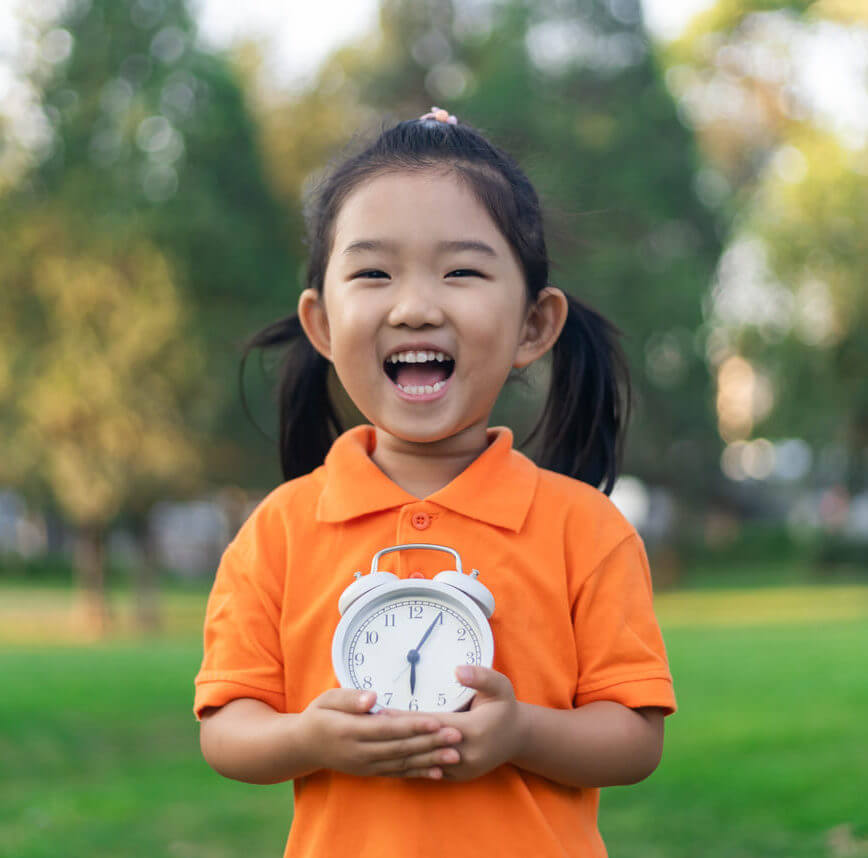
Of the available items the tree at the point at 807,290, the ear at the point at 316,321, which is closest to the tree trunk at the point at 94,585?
the tree at the point at 807,290

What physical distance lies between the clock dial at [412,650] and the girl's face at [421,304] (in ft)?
1.12

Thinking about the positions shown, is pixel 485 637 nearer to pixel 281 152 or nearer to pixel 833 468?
pixel 281 152

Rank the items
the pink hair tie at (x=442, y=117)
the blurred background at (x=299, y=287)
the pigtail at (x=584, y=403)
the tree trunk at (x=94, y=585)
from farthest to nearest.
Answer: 1. the tree trunk at (x=94, y=585)
2. the blurred background at (x=299, y=287)
3. the pigtail at (x=584, y=403)
4. the pink hair tie at (x=442, y=117)

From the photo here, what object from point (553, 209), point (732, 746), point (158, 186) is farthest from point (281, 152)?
point (553, 209)

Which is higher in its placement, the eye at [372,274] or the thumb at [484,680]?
the eye at [372,274]

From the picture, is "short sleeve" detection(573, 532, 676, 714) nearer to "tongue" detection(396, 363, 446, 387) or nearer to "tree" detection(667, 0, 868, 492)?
"tongue" detection(396, 363, 446, 387)

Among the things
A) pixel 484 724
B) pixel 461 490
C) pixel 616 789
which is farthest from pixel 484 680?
pixel 616 789

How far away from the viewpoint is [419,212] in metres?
2.01

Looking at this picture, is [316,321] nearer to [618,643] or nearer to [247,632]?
[247,632]

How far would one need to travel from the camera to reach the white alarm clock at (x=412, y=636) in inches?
71.6

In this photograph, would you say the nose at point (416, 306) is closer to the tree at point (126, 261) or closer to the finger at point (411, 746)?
the finger at point (411, 746)

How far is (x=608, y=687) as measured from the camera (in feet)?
6.45

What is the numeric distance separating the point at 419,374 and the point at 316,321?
0.32m

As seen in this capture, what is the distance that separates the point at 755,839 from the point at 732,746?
1718 mm
